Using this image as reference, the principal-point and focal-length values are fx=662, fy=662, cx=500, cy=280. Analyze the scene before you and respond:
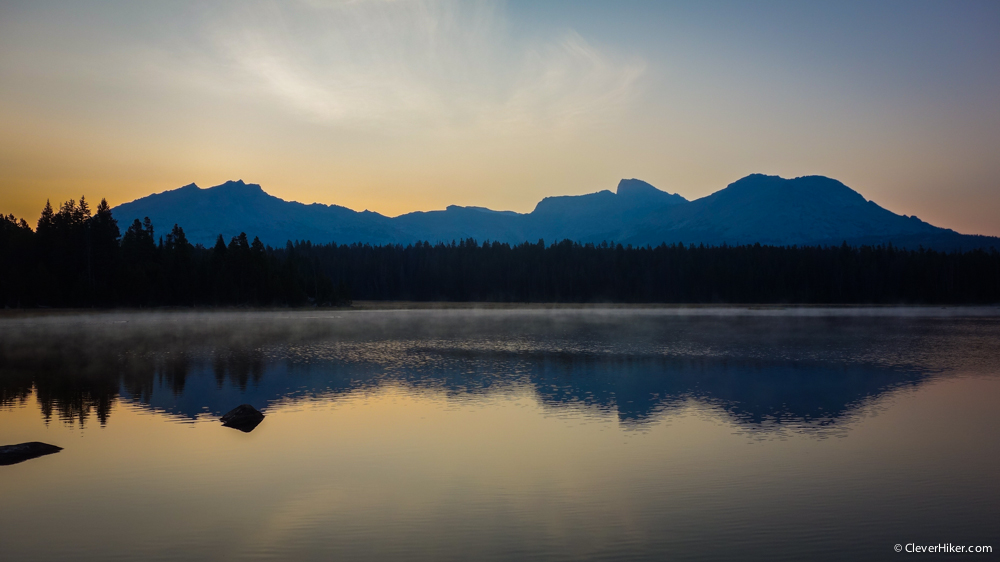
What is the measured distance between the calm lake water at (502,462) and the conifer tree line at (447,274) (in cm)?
7470

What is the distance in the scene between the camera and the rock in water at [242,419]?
2264cm

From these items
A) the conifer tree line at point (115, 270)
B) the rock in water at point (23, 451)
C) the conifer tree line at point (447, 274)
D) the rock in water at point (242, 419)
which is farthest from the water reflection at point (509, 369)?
the conifer tree line at point (447, 274)

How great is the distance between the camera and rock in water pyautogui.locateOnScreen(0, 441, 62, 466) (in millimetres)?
18062

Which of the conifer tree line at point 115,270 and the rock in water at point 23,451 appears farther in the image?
the conifer tree line at point 115,270

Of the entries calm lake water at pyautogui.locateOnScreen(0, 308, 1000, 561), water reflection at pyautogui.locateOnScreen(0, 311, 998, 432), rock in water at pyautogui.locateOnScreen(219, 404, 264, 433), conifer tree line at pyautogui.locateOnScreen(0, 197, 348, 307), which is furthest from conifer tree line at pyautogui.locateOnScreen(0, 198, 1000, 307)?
rock in water at pyautogui.locateOnScreen(219, 404, 264, 433)

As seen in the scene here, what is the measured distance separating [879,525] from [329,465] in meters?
13.1

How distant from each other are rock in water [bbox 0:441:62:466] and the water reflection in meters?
4.71

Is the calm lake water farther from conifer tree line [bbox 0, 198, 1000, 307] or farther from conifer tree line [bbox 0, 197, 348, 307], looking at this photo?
conifer tree line [bbox 0, 198, 1000, 307]

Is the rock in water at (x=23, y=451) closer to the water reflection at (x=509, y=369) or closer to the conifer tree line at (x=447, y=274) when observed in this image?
the water reflection at (x=509, y=369)

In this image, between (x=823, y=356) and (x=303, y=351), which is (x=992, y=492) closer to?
(x=823, y=356)

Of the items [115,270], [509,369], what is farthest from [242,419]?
[115,270]

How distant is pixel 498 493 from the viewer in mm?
15453

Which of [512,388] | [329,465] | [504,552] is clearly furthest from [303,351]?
[504,552]

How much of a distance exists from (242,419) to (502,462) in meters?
10.00
